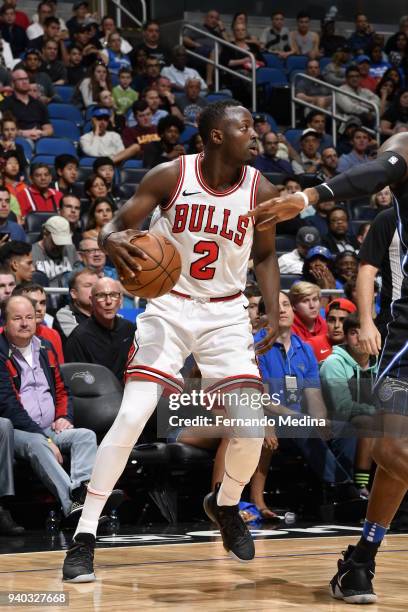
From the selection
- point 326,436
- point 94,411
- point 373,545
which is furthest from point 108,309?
point 373,545

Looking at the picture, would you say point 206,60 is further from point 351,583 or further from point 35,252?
point 351,583

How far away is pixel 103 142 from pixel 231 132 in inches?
309

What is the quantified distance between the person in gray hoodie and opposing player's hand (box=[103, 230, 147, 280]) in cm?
348

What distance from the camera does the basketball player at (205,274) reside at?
15.7 feet

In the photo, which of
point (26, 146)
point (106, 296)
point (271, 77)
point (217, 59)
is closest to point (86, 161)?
point (26, 146)

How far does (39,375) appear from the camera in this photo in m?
7.06

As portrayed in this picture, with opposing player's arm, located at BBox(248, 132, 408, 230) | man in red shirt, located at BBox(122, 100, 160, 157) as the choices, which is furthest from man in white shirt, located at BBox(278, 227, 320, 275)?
opposing player's arm, located at BBox(248, 132, 408, 230)

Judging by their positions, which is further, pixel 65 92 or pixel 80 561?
pixel 65 92

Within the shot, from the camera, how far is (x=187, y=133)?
13422 millimetres

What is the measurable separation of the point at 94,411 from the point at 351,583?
11.1 feet

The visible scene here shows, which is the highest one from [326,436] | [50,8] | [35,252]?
[50,8]

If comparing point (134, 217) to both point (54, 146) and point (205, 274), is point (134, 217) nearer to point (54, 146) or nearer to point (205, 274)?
point (205, 274)

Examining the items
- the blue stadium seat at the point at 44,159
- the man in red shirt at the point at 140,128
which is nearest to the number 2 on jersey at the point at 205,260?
the blue stadium seat at the point at 44,159

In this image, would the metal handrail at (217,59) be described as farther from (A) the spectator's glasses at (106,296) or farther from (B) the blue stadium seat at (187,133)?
(A) the spectator's glasses at (106,296)
